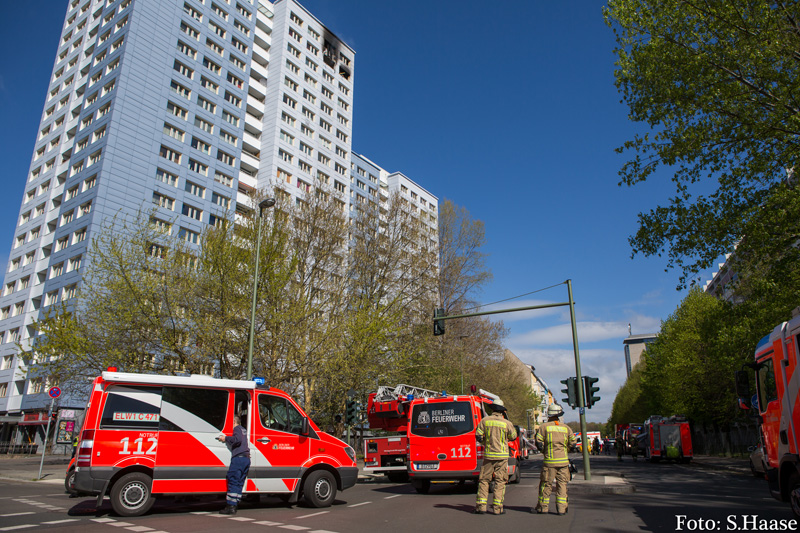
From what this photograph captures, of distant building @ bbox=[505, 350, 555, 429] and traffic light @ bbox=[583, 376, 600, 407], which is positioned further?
distant building @ bbox=[505, 350, 555, 429]

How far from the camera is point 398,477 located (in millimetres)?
16562

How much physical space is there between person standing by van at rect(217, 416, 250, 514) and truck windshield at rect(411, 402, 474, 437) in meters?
5.02

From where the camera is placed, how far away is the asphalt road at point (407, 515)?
710 cm

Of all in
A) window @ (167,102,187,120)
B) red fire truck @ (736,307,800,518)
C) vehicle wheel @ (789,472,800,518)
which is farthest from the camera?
window @ (167,102,187,120)

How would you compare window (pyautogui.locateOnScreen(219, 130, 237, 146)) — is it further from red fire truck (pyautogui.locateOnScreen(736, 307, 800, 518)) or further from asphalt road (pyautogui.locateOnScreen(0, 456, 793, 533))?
red fire truck (pyautogui.locateOnScreen(736, 307, 800, 518))

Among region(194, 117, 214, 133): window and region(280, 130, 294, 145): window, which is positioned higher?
region(280, 130, 294, 145): window

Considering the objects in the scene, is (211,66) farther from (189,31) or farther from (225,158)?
(225,158)

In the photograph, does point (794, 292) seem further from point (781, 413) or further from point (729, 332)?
point (781, 413)

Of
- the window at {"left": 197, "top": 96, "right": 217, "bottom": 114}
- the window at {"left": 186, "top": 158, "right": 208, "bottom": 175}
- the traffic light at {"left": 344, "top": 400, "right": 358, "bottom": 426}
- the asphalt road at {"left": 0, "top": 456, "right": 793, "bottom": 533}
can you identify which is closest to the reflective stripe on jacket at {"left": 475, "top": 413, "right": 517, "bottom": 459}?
the asphalt road at {"left": 0, "top": 456, "right": 793, "bottom": 533}

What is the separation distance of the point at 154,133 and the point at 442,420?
132 feet

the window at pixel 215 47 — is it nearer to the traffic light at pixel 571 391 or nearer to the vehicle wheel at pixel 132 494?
the traffic light at pixel 571 391

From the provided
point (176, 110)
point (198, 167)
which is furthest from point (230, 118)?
point (198, 167)

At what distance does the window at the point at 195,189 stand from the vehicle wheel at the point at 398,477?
1399 inches

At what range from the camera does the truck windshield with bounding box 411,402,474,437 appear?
1215 centimetres
